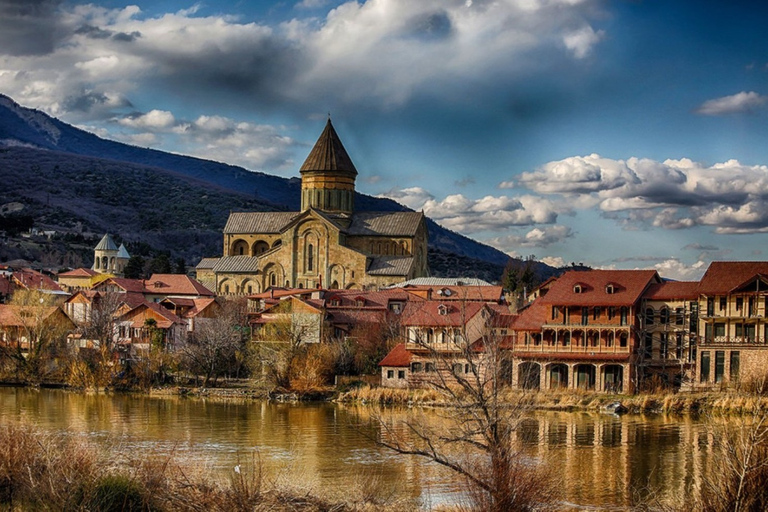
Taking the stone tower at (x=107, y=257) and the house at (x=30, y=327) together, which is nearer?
the house at (x=30, y=327)

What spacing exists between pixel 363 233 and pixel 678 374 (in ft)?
155

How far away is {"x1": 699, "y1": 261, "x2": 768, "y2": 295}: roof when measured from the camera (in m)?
52.2

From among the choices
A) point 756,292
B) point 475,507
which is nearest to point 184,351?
point 756,292

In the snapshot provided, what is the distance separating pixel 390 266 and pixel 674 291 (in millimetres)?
38260

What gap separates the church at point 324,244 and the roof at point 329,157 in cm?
9

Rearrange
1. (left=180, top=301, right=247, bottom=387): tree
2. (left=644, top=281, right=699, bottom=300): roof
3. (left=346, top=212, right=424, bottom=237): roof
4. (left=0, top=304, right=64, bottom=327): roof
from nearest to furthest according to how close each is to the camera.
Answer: (left=644, top=281, right=699, bottom=300): roof → (left=180, top=301, right=247, bottom=387): tree → (left=0, top=304, right=64, bottom=327): roof → (left=346, top=212, right=424, bottom=237): roof

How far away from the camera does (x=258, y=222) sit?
10375cm

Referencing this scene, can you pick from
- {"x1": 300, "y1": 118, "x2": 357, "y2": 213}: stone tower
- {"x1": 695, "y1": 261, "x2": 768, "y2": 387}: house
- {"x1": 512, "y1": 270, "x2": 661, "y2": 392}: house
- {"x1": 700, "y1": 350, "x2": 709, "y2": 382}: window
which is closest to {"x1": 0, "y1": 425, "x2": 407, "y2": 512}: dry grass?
{"x1": 512, "y1": 270, "x2": 661, "y2": 392}: house

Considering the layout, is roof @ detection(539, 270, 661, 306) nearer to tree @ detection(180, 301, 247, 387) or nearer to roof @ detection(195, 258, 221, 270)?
tree @ detection(180, 301, 247, 387)

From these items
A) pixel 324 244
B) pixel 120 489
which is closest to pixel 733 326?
pixel 120 489

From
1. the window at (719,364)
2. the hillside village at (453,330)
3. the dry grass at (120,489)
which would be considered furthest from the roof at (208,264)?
the dry grass at (120,489)

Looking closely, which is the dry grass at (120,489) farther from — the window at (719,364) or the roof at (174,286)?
the roof at (174,286)

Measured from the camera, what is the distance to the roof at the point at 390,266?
89.1 metres

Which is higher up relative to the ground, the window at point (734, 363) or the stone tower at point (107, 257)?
the stone tower at point (107, 257)
